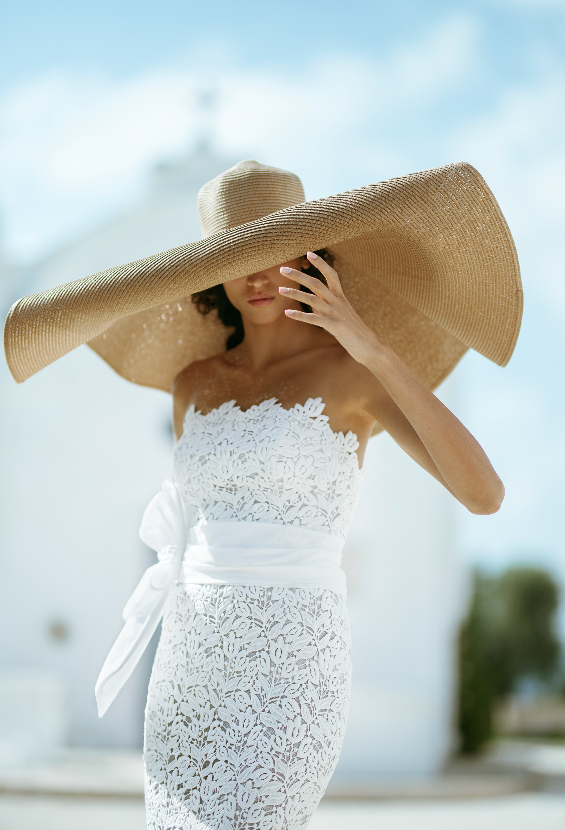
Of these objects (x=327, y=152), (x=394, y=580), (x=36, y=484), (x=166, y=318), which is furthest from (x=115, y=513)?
(x=166, y=318)

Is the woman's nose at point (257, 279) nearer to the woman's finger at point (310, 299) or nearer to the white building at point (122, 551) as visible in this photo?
the woman's finger at point (310, 299)

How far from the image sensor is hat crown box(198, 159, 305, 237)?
189 cm

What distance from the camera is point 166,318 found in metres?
2.46

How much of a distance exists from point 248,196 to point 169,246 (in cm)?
708

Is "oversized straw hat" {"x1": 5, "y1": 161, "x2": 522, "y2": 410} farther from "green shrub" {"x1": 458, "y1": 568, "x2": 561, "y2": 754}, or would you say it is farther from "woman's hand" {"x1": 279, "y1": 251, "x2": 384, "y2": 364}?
"green shrub" {"x1": 458, "y1": 568, "x2": 561, "y2": 754}

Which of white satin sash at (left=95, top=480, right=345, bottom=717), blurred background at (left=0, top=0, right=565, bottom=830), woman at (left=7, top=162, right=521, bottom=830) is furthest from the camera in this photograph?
blurred background at (left=0, top=0, right=565, bottom=830)

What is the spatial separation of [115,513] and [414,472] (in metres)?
3.18

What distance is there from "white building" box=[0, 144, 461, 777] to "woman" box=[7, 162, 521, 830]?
6.36 meters

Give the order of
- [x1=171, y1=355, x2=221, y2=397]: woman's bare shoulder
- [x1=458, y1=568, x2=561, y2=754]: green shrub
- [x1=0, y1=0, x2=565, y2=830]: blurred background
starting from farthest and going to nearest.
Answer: [x1=458, y1=568, x2=561, y2=754]: green shrub, [x1=0, y1=0, x2=565, y2=830]: blurred background, [x1=171, y1=355, x2=221, y2=397]: woman's bare shoulder

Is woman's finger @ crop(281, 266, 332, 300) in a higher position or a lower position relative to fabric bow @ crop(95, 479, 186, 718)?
higher

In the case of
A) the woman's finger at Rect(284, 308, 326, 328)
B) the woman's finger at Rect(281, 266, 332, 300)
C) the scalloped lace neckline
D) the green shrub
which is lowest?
the green shrub

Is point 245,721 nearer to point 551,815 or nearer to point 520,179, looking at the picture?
point 551,815

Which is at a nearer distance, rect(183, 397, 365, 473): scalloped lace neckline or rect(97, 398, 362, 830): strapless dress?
rect(97, 398, 362, 830): strapless dress

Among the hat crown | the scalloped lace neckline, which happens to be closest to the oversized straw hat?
the hat crown
